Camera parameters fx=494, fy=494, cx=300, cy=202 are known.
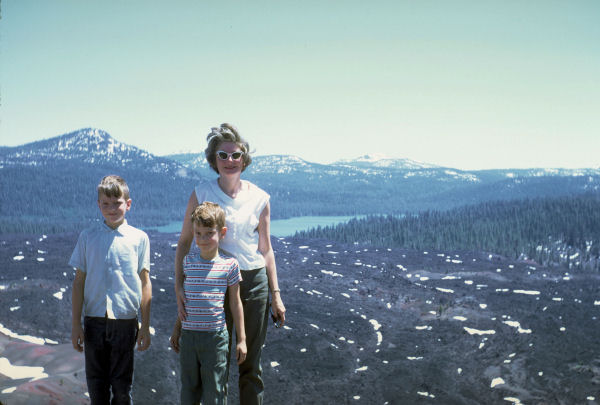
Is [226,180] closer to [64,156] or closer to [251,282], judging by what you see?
[251,282]

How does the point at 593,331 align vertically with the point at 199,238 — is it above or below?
below

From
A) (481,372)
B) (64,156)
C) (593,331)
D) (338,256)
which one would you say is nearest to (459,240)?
(338,256)

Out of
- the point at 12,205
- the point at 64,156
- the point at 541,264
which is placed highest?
the point at 64,156

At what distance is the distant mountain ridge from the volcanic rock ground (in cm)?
3785

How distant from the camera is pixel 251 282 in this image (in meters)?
4.29

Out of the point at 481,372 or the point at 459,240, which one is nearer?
the point at 481,372

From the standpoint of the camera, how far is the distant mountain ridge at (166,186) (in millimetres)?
77125

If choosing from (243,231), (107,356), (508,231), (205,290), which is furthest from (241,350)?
(508,231)

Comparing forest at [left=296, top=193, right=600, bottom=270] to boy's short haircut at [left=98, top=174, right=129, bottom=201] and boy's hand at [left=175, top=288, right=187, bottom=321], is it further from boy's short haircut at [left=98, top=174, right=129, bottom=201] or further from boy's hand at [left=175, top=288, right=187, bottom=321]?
boy's short haircut at [left=98, top=174, right=129, bottom=201]

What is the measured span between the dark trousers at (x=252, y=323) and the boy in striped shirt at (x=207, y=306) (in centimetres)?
25

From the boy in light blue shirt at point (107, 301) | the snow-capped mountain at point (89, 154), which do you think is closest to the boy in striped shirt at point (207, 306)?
the boy in light blue shirt at point (107, 301)

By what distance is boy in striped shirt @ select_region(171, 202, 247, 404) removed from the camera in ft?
12.9

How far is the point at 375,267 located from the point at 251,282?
37.0m

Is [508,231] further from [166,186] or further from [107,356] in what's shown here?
[166,186]
